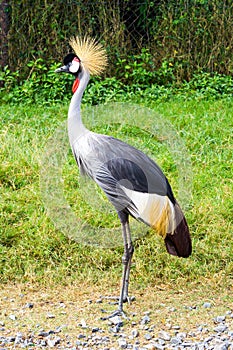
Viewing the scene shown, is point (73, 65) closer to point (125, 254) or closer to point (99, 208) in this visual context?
point (125, 254)

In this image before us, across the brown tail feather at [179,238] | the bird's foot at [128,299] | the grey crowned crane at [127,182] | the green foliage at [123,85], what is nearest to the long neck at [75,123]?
the grey crowned crane at [127,182]

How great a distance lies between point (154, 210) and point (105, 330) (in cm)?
85

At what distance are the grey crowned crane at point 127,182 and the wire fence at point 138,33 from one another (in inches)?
194

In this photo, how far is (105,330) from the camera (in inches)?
172

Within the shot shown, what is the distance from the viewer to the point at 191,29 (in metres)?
9.51

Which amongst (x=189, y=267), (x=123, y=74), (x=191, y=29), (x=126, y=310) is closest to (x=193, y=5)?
(x=191, y=29)

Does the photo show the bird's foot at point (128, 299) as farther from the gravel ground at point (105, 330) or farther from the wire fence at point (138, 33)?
the wire fence at point (138, 33)

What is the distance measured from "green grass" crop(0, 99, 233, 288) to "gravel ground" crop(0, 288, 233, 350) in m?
0.51

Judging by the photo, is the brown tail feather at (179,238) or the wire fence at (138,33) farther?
the wire fence at (138,33)

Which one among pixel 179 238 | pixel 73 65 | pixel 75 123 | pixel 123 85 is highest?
pixel 73 65

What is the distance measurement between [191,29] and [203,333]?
6076 millimetres

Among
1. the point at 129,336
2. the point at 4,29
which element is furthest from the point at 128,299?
the point at 4,29

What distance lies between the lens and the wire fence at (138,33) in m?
9.26

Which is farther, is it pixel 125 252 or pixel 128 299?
pixel 128 299
